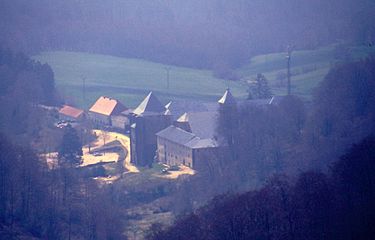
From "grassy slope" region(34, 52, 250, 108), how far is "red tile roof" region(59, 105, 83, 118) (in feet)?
8.52

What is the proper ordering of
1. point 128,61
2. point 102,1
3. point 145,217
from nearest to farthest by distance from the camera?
point 145,217
point 128,61
point 102,1

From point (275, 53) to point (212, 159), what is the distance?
83.1 feet

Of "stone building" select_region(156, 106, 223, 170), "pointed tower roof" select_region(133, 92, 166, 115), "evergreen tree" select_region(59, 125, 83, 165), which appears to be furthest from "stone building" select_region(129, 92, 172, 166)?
"evergreen tree" select_region(59, 125, 83, 165)

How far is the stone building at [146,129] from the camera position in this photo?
35.1 m

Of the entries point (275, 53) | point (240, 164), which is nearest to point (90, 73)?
point (275, 53)

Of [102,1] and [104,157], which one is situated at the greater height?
[102,1]

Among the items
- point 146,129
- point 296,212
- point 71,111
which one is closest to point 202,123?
point 146,129

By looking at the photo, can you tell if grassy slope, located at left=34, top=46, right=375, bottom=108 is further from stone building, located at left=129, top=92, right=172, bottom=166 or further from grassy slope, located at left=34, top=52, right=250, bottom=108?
stone building, located at left=129, top=92, right=172, bottom=166

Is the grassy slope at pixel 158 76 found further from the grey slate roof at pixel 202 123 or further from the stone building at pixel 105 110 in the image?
the grey slate roof at pixel 202 123

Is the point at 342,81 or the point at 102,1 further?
the point at 102,1

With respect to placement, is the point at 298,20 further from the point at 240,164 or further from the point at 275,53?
Answer: the point at 240,164

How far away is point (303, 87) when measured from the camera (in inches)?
1647

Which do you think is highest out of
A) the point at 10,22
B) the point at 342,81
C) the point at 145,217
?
the point at 10,22

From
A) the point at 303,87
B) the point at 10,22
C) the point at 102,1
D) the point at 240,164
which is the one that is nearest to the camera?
the point at 240,164
